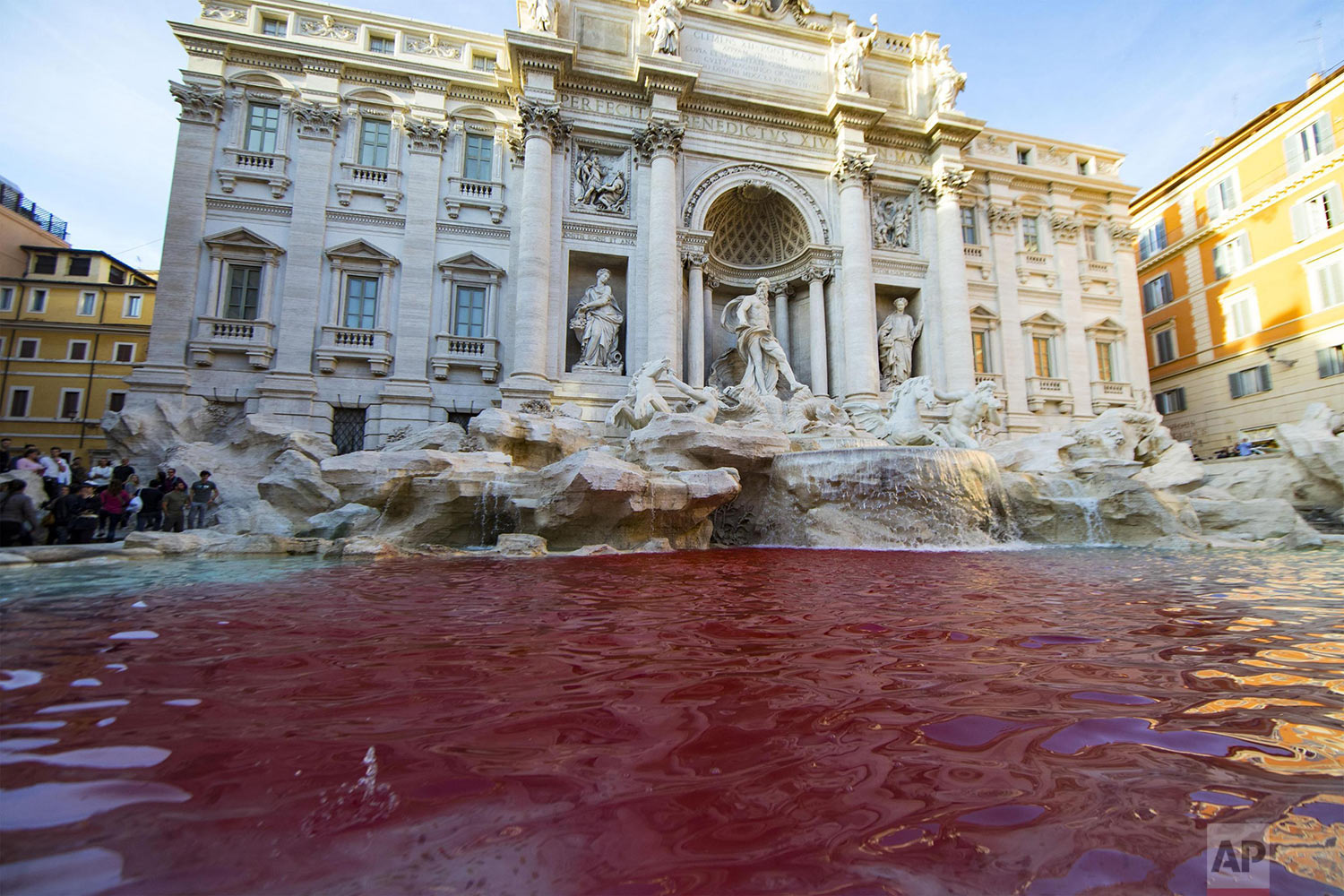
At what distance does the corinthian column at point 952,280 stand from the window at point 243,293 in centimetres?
1685

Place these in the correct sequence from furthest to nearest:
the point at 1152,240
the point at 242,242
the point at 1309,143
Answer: the point at 1152,240 → the point at 1309,143 → the point at 242,242

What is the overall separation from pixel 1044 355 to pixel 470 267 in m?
16.5

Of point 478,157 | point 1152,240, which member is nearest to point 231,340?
point 478,157

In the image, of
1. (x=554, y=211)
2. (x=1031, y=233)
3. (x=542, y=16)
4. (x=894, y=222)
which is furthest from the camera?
(x=1031, y=233)

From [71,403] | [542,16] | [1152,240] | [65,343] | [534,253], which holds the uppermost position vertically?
[542,16]

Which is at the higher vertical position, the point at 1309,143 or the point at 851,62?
the point at 851,62

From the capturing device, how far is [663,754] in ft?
3.76

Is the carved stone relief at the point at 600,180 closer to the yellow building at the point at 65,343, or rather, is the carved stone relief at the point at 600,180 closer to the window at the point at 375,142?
the window at the point at 375,142

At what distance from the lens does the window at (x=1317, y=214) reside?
618 inches

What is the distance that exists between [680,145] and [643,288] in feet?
12.6

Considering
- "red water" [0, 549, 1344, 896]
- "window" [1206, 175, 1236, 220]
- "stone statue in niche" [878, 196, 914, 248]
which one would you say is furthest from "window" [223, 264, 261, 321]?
Result: "window" [1206, 175, 1236, 220]

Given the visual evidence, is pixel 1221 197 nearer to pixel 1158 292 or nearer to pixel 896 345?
pixel 1158 292

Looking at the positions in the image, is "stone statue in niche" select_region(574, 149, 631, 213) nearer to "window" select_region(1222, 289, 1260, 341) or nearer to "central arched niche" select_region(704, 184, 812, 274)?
"central arched niche" select_region(704, 184, 812, 274)

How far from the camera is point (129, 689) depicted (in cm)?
147
